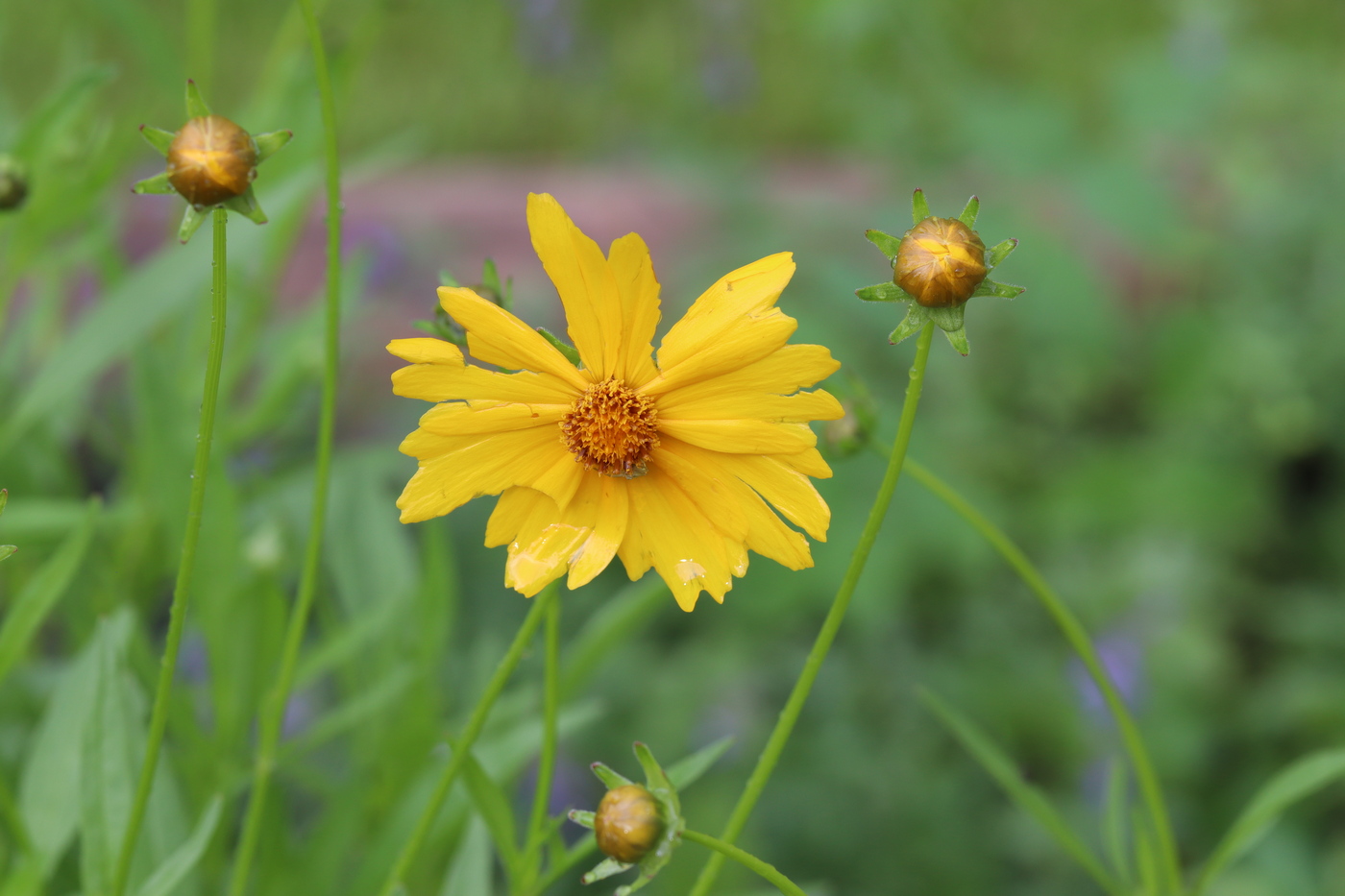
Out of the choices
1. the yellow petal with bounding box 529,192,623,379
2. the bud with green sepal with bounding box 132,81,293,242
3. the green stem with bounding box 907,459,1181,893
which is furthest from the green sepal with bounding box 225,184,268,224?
the green stem with bounding box 907,459,1181,893

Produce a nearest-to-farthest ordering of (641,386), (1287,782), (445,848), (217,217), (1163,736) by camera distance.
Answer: (217,217)
(641,386)
(1287,782)
(445,848)
(1163,736)

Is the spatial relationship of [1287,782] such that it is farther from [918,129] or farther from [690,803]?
[918,129]

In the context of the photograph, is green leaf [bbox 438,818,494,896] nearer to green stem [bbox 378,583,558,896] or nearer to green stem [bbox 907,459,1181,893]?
green stem [bbox 378,583,558,896]

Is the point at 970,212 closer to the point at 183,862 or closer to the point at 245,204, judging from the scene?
the point at 245,204

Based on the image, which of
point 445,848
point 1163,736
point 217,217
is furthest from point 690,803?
point 217,217

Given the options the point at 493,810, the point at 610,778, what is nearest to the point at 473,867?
the point at 493,810

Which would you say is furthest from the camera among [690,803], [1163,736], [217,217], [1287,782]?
[1163,736]

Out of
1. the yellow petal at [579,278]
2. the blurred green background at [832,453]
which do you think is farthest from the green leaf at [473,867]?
the yellow petal at [579,278]
